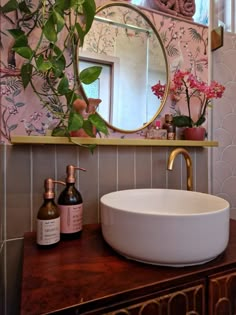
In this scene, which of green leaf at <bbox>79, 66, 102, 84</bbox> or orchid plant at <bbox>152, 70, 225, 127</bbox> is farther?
orchid plant at <bbox>152, 70, 225, 127</bbox>

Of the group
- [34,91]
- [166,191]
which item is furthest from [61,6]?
[166,191]

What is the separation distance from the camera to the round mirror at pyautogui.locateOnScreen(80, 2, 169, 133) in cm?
91

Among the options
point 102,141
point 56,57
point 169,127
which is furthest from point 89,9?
point 169,127

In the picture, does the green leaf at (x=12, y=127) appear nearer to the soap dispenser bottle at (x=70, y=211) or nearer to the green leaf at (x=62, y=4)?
the soap dispenser bottle at (x=70, y=211)

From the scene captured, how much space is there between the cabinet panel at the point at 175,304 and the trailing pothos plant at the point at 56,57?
521 millimetres

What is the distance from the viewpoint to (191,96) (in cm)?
107

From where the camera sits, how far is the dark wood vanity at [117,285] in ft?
1.37

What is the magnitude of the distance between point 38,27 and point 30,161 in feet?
1.61

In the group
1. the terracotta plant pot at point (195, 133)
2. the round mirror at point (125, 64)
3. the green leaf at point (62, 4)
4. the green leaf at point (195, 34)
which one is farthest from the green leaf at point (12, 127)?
the green leaf at point (195, 34)

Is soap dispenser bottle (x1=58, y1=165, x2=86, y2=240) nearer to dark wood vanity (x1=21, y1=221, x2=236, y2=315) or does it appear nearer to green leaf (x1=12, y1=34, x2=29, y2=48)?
dark wood vanity (x1=21, y1=221, x2=236, y2=315)

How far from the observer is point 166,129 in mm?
1004

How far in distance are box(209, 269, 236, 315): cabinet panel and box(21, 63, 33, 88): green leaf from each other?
79 centimetres

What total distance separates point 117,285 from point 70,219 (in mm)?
289

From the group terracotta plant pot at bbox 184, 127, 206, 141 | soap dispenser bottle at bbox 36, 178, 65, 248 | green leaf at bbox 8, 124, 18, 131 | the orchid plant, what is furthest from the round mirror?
soap dispenser bottle at bbox 36, 178, 65, 248
